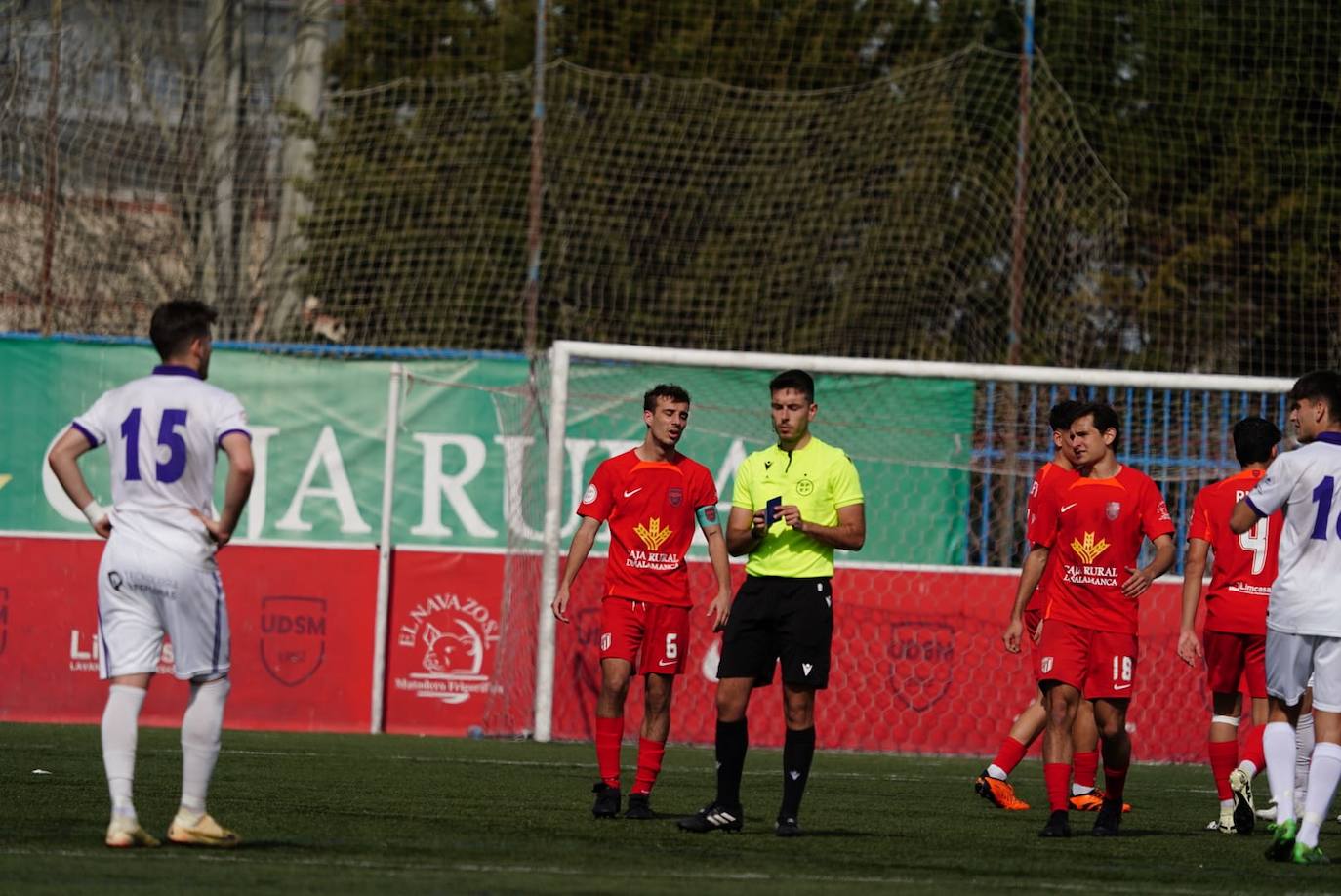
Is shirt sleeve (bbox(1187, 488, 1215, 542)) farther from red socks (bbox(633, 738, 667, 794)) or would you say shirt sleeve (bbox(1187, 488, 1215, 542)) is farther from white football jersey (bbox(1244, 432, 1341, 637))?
red socks (bbox(633, 738, 667, 794))

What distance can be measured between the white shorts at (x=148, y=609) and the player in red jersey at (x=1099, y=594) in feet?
13.0

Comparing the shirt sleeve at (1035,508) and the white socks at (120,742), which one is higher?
the shirt sleeve at (1035,508)

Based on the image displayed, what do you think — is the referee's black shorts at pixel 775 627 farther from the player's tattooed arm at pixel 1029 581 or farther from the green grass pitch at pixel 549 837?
the player's tattooed arm at pixel 1029 581

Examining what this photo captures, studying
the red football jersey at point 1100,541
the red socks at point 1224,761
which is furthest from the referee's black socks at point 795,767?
the red socks at point 1224,761

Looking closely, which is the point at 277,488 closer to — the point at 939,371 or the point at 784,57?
the point at 939,371

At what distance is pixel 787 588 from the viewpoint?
8.64 m

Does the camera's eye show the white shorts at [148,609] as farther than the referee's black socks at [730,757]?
No

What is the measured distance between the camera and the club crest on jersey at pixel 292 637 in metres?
15.3

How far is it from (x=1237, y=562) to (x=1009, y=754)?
160cm

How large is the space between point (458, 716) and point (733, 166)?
5419 mm

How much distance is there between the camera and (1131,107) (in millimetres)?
19234

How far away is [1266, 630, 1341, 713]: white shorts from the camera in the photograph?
7.73m

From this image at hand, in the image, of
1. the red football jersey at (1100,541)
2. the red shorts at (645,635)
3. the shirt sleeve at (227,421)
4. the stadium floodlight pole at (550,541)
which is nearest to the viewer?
the shirt sleeve at (227,421)

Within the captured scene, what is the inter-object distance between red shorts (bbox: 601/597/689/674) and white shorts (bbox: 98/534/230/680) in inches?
103
